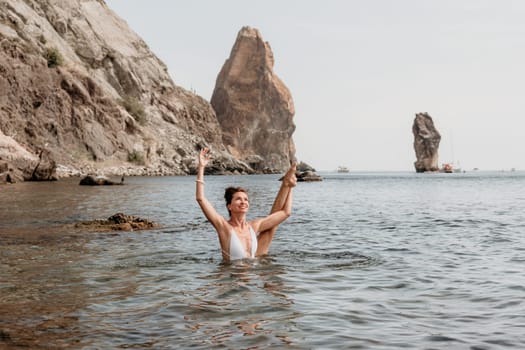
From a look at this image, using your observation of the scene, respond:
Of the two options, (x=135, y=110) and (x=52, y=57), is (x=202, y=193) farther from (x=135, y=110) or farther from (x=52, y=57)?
(x=135, y=110)

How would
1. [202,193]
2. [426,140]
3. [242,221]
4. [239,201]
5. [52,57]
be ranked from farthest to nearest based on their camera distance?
[426,140] < [52,57] < [242,221] < [239,201] < [202,193]

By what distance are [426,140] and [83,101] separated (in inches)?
5262

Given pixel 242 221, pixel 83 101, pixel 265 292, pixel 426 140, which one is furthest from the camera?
pixel 426 140

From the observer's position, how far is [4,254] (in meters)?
12.4

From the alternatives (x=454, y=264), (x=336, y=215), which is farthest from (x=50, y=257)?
(x=336, y=215)

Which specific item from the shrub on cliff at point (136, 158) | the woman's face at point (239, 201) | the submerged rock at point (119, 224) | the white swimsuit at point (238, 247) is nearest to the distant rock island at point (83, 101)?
the shrub on cliff at point (136, 158)

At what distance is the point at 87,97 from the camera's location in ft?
299

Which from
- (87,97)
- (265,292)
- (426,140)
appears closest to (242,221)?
(265,292)

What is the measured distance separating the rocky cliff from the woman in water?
42274mm

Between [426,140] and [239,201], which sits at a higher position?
[426,140]

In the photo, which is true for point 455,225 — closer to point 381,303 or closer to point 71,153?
point 381,303

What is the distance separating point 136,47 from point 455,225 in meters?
124

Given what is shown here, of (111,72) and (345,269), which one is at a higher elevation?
(111,72)

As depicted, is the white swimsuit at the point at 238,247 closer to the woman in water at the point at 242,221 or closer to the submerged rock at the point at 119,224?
the woman in water at the point at 242,221
